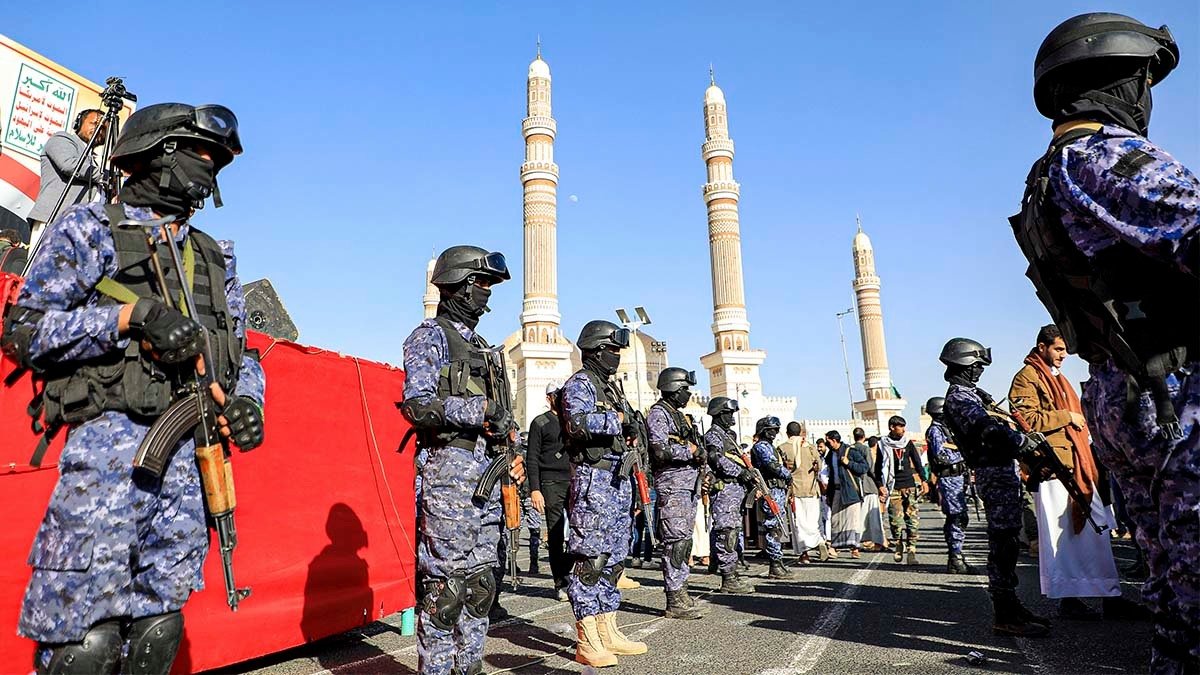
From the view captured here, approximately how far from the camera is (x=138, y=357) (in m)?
1.95

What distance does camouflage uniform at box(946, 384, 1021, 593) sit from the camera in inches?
164

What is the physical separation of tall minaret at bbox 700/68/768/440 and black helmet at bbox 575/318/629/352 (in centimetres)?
2502

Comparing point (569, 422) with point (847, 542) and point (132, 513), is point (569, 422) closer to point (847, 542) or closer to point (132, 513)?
point (132, 513)

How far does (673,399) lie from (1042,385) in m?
2.97

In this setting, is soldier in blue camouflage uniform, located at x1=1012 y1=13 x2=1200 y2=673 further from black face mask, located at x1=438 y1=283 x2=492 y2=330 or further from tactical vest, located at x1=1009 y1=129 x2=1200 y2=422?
black face mask, located at x1=438 y1=283 x2=492 y2=330

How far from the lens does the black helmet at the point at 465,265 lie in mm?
3473

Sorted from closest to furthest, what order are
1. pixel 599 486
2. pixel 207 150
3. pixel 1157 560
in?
pixel 1157 560 < pixel 207 150 < pixel 599 486

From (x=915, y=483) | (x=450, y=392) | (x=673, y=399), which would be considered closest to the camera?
(x=450, y=392)

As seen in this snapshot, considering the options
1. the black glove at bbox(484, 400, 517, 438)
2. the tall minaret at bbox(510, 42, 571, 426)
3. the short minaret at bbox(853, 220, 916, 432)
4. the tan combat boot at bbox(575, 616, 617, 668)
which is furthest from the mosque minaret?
the black glove at bbox(484, 400, 517, 438)

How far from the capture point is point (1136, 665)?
11.0 feet

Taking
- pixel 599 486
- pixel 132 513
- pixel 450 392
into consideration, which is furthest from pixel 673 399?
pixel 132 513

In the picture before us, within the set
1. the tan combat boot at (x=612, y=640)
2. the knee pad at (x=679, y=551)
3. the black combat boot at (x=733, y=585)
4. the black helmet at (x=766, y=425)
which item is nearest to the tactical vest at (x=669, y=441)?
the knee pad at (x=679, y=551)

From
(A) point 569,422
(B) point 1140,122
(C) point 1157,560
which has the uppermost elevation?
(B) point 1140,122

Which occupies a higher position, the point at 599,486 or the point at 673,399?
the point at 673,399
